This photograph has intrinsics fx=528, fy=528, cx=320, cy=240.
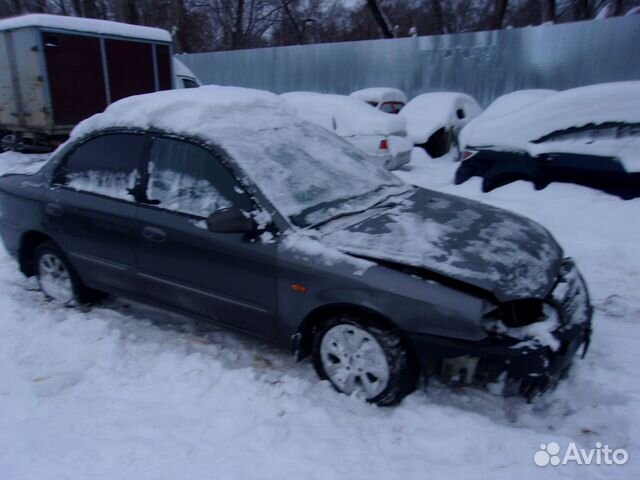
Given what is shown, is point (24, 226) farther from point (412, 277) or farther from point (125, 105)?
point (412, 277)

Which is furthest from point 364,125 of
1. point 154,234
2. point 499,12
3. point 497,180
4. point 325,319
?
point 499,12

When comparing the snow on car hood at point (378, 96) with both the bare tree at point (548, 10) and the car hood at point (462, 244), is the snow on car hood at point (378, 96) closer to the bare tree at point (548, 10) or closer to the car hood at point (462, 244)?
the bare tree at point (548, 10)

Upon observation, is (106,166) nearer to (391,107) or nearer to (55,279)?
(55,279)

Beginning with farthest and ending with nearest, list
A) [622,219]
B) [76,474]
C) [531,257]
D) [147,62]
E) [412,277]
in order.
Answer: [147,62] → [622,219] → [531,257] → [412,277] → [76,474]

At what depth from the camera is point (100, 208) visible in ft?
12.7

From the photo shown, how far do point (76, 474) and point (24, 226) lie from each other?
2557 millimetres

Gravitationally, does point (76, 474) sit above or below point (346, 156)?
below

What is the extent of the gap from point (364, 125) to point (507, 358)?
7203 mm

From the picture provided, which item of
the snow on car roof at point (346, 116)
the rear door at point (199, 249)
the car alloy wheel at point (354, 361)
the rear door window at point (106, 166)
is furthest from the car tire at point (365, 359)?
the snow on car roof at point (346, 116)

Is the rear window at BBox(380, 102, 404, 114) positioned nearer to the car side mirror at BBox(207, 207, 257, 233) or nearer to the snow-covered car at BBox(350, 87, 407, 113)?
the snow-covered car at BBox(350, 87, 407, 113)

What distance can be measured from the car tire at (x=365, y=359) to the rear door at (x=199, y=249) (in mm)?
396

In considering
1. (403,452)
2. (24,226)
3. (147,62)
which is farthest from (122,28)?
(403,452)

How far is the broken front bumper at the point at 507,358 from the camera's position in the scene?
2.67m

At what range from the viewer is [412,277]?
2838 mm
